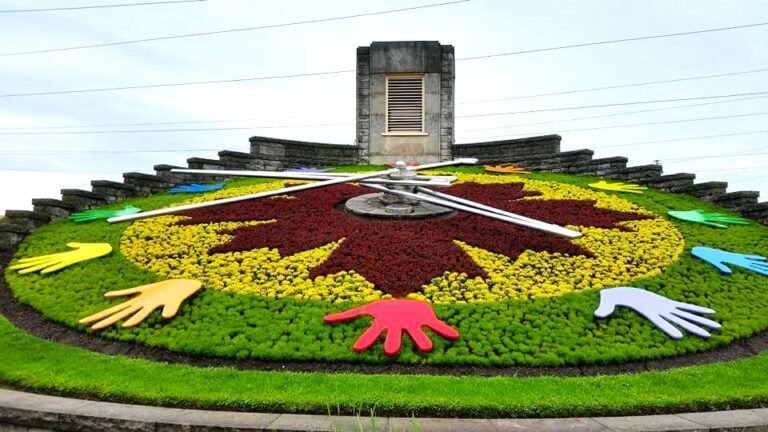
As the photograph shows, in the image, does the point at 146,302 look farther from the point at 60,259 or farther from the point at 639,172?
the point at 639,172

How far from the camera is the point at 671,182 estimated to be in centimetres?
1595

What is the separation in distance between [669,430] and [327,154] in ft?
53.6

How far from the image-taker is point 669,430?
4781 millimetres

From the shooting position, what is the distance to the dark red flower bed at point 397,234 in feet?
30.1

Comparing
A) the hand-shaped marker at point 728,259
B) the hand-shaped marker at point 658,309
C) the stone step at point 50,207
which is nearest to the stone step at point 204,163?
the stone step at point 50,207

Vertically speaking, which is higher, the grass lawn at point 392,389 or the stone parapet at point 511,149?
the stone parapet at point 511,149

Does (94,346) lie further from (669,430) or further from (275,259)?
(669,430)

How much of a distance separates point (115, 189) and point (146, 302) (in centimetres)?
786

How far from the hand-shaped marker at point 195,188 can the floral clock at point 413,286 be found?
9.06ft

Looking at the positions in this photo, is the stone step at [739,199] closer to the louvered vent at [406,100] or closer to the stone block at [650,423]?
the louvered vent at [406,100]

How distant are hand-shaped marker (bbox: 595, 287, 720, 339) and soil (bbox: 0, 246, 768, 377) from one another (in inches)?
15.2

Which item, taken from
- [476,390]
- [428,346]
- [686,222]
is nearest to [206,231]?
[428,346]

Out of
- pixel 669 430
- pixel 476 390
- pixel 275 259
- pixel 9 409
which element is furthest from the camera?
pixel 275 259

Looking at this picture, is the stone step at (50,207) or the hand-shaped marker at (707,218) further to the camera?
the stone step at (50,207)
